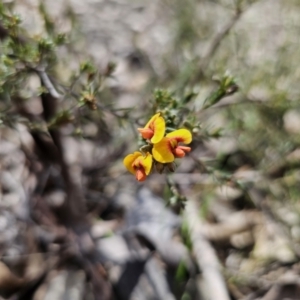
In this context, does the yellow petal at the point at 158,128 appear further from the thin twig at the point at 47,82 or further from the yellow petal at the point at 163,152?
the thin twig at the point at 47,82

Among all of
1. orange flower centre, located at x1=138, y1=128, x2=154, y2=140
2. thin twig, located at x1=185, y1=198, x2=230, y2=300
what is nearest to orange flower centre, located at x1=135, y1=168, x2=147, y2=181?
orange flower centre, located at x1=138, y1=128, x2=154, y2=140

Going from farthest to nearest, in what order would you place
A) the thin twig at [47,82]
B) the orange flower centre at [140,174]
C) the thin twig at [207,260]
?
1. the thin twig at [207,260]
2. the thin twig at [47,82]
3. the orange flower centre at [140,174]

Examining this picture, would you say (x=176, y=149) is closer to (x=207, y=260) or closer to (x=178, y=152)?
(x=178, y=152)

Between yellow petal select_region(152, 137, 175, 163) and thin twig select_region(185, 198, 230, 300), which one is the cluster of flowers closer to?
yellow petal select_region(152, 137, 175, 163)

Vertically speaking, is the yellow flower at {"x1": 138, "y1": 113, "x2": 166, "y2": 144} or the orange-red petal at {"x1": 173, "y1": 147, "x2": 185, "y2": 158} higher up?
the yellow flower at {"x1": 138, "y1": 113, "x2": 166, "y2": 144}

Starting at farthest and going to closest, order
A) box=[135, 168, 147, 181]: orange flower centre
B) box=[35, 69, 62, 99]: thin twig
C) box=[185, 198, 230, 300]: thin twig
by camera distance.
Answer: box=[185, 198, 230, 300]: thin twig, box=[35, 69, 62, 99]: thin twig, box=[135, 168, 147, 181]: orange flower centre

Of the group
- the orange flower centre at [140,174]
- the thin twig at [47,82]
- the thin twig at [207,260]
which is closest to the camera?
the orange flower centre at [140,174]

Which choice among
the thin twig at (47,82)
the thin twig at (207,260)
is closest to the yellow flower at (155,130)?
the thin twig at (47,82)

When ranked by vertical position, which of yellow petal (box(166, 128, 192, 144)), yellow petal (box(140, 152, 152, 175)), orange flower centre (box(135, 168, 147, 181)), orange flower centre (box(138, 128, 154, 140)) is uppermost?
orange flower centre (box(138, 128, 154, 140))
